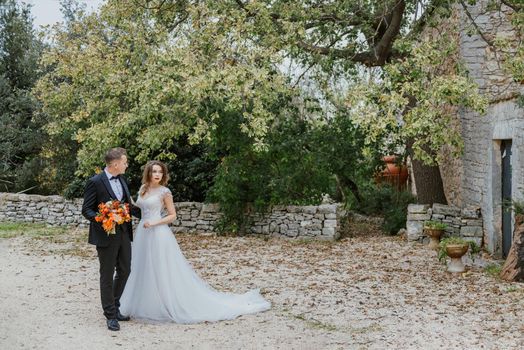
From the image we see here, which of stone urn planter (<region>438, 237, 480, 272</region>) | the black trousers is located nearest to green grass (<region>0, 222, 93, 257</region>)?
the black trousers

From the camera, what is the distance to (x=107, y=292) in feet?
20.1

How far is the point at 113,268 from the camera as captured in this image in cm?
614

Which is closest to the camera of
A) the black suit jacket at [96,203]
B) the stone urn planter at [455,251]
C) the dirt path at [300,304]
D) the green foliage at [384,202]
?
the dirt path at [300,304]

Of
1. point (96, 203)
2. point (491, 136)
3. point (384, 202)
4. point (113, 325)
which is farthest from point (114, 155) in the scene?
point (384, 202)

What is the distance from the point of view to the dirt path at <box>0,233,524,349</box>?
19.2 feet

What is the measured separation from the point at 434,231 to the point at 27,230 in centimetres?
947

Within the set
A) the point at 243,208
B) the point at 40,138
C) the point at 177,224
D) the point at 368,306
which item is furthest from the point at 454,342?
the point at 40,138

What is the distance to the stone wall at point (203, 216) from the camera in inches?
521

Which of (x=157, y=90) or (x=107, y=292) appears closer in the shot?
(x=107, y=292)

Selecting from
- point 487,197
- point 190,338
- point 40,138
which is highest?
point 40,138

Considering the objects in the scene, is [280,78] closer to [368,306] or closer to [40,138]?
[368,306]

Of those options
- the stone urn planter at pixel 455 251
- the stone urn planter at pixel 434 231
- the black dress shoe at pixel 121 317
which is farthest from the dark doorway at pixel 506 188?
the black dress shoe at pixel 121 317

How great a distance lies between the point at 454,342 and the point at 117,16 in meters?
8.90

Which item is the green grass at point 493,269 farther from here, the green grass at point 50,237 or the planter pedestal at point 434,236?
the green grass at point 50,237
